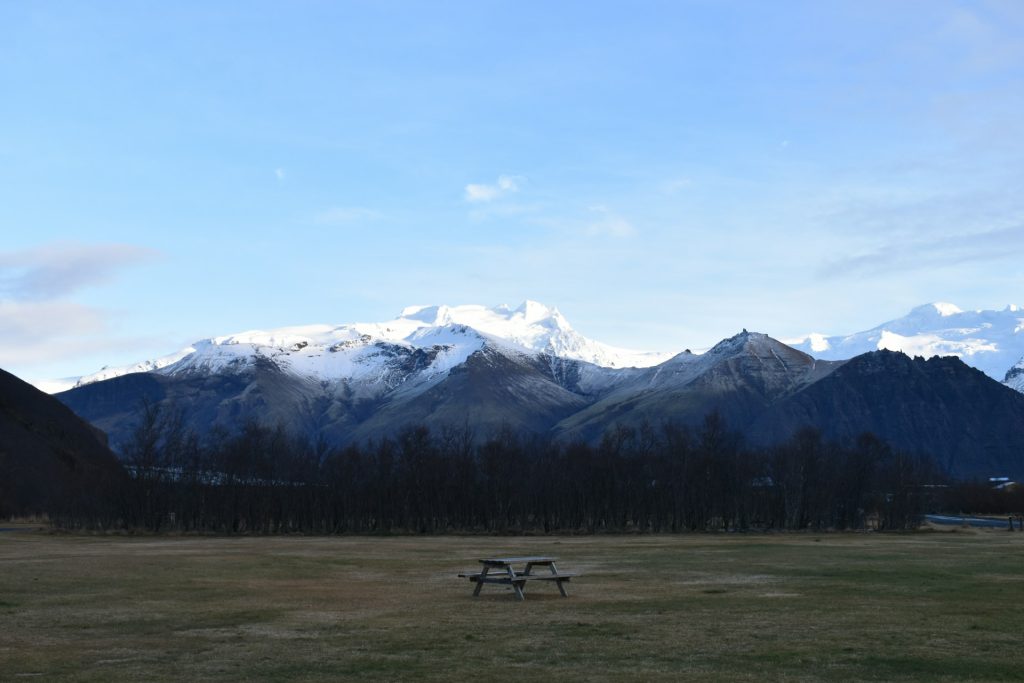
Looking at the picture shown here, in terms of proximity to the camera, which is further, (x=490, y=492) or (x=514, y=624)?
(x=490, y=492)

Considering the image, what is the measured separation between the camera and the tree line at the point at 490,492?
140 metres

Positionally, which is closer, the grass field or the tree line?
the grass field

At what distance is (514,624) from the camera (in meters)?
32.0

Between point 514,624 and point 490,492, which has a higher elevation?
point 490,492

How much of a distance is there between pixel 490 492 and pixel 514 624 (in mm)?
118775

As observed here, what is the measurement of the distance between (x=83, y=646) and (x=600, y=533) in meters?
110

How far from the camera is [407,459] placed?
158m

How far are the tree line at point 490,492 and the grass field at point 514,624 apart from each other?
273 ft

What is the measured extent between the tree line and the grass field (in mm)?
83068

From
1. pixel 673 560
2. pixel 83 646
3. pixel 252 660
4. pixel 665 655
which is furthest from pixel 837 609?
pixel 673 560

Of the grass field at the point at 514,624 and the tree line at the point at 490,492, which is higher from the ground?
the tree line at the point at 490,492

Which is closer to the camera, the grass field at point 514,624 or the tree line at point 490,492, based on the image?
the grass field at point 514,624

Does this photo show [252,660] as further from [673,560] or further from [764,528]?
[764,528]

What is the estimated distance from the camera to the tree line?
461 ft
